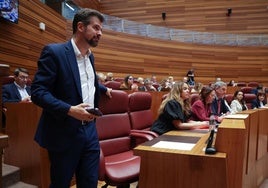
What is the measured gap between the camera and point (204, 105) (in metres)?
3.31

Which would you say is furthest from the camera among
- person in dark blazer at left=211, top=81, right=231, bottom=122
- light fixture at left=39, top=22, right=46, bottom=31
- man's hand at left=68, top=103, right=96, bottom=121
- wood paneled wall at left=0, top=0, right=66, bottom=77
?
light fixture at left=39, top=22, right=46, bottom=31

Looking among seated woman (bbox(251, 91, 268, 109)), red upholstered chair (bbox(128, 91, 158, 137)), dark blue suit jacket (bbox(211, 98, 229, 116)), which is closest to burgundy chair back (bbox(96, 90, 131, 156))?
red upholstered chair (bbox(128, 91, 158, 137))

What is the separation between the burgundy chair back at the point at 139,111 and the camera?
255 cm

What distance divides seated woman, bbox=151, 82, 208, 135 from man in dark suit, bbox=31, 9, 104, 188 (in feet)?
3.75

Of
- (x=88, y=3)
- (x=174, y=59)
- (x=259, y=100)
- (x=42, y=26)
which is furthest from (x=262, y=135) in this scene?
(x=88, y=3)

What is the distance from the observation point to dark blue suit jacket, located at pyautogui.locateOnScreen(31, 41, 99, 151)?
1.24 meters

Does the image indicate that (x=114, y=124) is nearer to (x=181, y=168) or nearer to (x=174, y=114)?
(x=174, y=114)

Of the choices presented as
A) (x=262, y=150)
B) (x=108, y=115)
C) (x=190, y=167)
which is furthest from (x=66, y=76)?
(x=262, y=150)

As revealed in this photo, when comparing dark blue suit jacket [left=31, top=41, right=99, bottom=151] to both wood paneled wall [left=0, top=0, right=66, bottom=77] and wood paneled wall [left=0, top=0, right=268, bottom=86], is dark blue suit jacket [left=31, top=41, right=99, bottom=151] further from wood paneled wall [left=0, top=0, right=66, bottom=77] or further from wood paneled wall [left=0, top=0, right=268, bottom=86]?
wood paneled wall [left=0, top=0, right=268, bottom=86]

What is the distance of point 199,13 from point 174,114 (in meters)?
8.62

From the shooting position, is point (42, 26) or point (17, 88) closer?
point (17, 88)

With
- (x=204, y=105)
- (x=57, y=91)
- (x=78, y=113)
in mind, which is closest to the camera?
(x=78, y=113)

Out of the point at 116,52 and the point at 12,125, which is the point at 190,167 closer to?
the point at 12,125

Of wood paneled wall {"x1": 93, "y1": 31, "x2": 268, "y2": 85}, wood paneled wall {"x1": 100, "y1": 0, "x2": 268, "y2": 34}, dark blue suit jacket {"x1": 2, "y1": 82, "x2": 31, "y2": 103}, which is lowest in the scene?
dark blue suit jacket {"x1": 2, "y1": 82, "x2": 31, "y2": 103}
